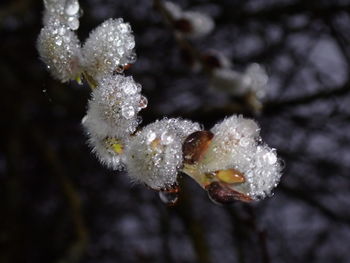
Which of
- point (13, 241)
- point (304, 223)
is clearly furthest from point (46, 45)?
point (304, 223)

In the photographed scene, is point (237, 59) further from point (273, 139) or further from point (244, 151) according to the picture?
point (244, 151)

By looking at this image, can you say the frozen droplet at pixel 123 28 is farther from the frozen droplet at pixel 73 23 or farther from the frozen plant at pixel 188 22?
the frozen plant at pixel 188 22

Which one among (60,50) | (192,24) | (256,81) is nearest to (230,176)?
(60,50)

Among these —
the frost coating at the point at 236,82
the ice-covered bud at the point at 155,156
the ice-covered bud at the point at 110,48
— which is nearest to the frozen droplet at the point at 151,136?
the ice-covered bud at the point at 155,156

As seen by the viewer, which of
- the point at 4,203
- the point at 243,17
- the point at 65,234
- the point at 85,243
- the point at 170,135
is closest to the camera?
the point at 170,135

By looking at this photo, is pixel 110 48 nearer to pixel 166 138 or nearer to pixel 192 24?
pixel 166 138
